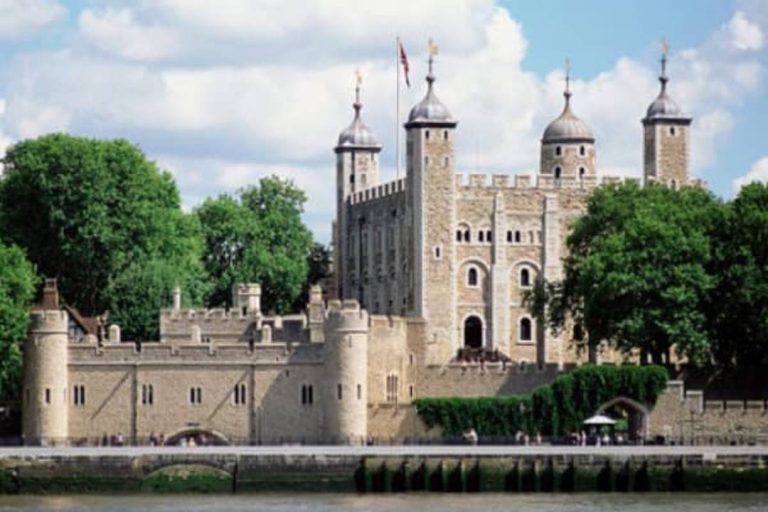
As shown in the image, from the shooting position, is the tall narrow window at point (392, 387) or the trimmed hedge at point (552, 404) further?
the tall narrow window at point (392, 387)

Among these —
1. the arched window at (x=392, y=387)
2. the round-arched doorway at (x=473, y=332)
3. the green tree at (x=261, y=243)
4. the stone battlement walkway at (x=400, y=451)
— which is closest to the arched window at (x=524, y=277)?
the round-arched doorway at (x=473, y=332)

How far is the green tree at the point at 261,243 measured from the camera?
131 meters

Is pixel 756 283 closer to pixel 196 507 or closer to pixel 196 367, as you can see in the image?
pixel 196 367

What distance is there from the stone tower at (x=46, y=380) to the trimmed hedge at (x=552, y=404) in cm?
1055

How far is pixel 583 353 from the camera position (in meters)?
115

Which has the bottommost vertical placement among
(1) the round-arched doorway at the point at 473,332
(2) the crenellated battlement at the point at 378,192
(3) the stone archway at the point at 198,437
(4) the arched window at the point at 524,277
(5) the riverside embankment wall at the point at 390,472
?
(5) the riverside embankment wall at the point at 390,472

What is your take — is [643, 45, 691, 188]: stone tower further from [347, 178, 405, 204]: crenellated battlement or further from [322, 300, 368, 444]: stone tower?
[322, 300, 368, 444]: stone tower

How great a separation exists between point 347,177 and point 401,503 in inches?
2089

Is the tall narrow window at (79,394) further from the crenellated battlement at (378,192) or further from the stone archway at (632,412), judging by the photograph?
the crenellated battlement at (378,192)

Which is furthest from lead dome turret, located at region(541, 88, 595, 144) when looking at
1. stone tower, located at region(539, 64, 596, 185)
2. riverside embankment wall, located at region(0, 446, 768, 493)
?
riverside embankment wall, located at region(0, 446, 768, 493)

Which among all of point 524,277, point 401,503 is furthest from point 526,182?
Result: point 401,503

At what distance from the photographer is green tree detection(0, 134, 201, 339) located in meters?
115

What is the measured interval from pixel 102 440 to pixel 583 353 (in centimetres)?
2651

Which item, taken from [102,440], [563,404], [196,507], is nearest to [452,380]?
[563,404]
